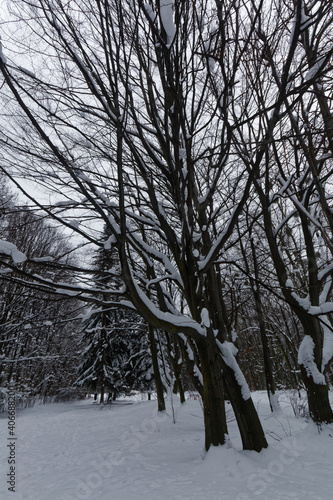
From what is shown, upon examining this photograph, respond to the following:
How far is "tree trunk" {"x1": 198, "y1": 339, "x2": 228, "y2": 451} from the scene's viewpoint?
2852mm

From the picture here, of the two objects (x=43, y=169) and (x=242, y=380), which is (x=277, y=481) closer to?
(x=242, y=380)

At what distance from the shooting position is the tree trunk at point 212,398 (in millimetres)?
2852

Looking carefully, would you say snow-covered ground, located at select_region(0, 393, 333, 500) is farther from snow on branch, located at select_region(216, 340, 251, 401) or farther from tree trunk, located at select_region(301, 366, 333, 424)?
snow on branch, located at select_region(216, 340, 251, 401)

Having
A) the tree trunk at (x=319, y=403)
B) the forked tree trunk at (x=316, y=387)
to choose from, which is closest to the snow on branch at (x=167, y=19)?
the forked tree trunk at (x=316, y=387)

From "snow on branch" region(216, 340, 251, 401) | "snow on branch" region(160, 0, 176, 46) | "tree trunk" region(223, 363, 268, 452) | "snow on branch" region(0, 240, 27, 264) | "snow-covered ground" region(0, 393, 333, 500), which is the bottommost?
"snow-covered ground" region(0, 393, 333, 500)

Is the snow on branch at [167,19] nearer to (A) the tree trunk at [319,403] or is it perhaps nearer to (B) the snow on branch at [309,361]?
(B) the snow on branch at [309,361]

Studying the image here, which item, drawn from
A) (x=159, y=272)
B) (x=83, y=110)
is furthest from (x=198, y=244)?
(x=159, y=272)

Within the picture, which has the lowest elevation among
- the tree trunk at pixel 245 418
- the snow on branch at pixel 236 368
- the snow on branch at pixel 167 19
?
the tree trunk at pixel 245 418

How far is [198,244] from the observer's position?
13.4ft

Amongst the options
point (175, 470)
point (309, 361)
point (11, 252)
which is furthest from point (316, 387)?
point (11, 252)

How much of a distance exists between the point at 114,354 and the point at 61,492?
577 inches

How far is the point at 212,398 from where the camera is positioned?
9.73 feet

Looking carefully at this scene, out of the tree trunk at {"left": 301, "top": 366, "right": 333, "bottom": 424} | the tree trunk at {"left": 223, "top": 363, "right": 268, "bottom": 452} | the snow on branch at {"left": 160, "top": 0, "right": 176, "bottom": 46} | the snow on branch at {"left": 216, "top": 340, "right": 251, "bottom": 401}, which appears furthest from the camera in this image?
the tree trunk at {"left": 301, "top": 366, "right": 333, "bottom": 424}

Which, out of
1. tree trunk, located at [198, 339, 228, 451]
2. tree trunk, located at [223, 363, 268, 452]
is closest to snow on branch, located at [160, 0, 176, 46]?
tree trunk, located at [198, 339, 228, 451]
